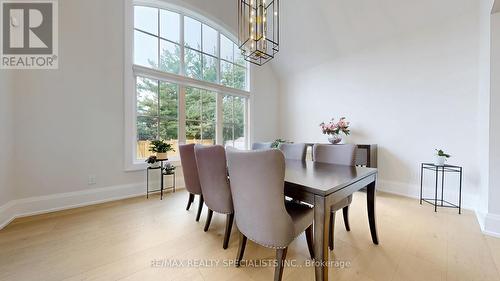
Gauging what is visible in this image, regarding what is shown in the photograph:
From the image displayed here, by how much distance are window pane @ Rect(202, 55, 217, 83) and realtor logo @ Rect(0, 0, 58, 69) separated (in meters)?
2.20

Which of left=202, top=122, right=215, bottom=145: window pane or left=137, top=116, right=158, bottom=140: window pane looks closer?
left=137, top=116, right=158, bottom=140: window pane

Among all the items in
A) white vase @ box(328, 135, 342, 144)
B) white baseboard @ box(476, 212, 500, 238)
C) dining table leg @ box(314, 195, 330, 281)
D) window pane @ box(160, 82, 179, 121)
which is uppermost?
window pane @ box(160, 82, 179, 121)

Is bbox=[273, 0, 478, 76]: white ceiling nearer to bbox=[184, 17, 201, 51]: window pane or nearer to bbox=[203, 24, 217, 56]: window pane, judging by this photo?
bbox=[203, 24, 217, 56]: window pane

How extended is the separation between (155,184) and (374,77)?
4301 millimetres

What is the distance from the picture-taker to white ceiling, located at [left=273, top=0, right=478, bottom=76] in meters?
2.91

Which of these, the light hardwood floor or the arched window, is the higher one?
the arched window

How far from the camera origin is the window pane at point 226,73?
4.36m

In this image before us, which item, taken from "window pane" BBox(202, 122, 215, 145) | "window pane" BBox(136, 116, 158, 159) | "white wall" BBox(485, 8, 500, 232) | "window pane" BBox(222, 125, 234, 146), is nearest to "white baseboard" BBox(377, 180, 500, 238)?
"white wall" BBox(485, 8, 500, 232)

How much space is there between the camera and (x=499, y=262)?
1530 mm

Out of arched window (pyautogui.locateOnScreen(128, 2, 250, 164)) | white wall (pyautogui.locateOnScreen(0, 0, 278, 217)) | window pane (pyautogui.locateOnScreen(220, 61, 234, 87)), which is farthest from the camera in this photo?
window pane (pyautogui.locateOnScreen(220, 61, 234, 87))

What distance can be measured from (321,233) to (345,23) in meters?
3.87

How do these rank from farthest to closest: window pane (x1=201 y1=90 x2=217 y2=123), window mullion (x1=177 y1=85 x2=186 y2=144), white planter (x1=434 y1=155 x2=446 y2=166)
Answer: window pane (x1=201 y1=90 x2=217 y2=123)
window mullion (x1=177 y1=85 x2=186 y2=144)
white planter (x1=434 y1=155 x2=446 y2=166)

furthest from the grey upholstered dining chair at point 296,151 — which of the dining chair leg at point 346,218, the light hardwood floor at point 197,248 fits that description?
the light hardwood floor at point 197,248

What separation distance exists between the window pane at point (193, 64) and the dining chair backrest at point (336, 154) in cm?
281
